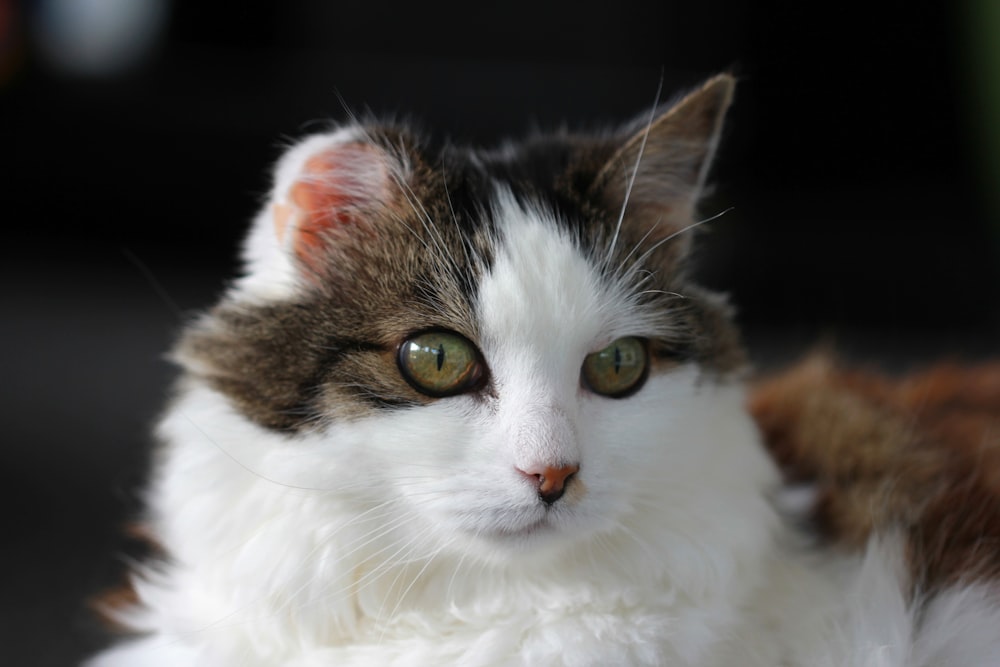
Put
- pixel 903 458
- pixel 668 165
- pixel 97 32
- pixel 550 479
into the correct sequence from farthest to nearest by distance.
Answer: pixel 97 32 → pixel 903 458 → pixel 668 165 → pixel 550 479

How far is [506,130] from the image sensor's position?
3.46 metres

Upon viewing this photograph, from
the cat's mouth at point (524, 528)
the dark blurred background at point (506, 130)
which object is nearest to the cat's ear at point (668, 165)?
the cat's mouth at point (524, 528)

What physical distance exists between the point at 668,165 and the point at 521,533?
534mm

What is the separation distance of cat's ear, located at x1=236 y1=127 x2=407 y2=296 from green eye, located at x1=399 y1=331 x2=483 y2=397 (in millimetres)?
172

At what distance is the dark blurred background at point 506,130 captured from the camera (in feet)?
10.9

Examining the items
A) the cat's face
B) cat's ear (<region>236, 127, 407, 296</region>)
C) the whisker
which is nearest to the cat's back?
the cat's face

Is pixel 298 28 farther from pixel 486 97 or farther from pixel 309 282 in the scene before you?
pixel 309 282

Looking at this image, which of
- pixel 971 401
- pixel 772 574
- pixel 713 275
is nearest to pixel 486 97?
pixel 713 275

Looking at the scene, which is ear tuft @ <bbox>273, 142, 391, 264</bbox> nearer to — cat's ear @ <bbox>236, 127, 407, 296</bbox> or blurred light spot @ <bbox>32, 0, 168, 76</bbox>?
cat's ear @ <bbox>236, 127, 407, 296</bbox>

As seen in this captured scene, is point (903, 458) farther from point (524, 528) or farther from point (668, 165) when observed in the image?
point (524, 528)

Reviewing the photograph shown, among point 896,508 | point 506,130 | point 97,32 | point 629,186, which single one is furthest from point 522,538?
point 97,32

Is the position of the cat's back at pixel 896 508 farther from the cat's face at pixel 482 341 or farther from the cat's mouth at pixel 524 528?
the cat's mouth at pixel 524 528

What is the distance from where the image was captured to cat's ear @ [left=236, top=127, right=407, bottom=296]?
1.10m

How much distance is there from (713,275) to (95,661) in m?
2.63
